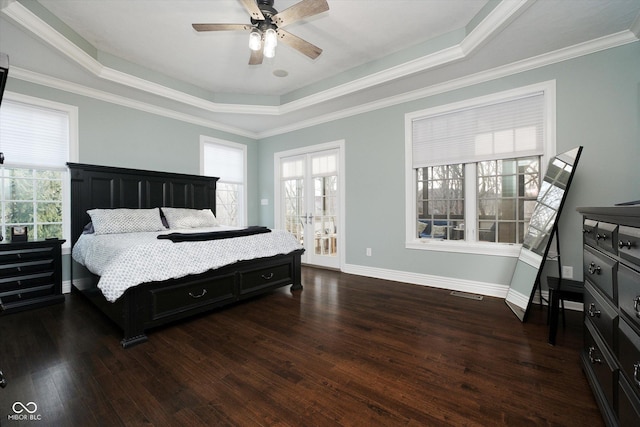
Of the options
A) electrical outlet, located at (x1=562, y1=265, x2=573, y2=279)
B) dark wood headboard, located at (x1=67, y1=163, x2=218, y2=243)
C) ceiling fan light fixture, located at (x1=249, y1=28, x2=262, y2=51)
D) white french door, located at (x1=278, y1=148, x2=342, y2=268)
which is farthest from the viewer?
white french door, located at (x1=278, y1=148, x2=342, y2=268)

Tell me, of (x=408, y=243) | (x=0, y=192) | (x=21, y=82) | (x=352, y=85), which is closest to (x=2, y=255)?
(x=0, y=192)

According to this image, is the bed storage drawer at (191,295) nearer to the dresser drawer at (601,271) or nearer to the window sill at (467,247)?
the window sill at (467,247)

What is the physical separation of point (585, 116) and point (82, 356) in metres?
4.97

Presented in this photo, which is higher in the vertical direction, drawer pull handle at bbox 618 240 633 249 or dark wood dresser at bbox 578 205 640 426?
drawer pull handle at bbox 618 240 633 249

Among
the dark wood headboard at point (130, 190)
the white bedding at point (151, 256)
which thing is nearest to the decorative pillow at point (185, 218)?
the dark wood headboard at point (130, 190)

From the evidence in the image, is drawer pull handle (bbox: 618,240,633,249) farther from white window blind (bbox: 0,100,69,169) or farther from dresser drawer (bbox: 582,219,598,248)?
white window blind (bbox: 0,100,69,169)

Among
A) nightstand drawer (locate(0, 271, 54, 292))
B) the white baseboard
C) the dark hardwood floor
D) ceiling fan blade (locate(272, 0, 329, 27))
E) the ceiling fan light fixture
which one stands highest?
ceiling fan blade (locate(272, 0, 329, 27))

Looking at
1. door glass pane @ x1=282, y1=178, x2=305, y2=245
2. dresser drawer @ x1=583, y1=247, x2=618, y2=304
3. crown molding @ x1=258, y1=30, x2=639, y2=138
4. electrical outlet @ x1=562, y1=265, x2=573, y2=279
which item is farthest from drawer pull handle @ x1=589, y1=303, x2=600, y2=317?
door glass pane @ x1=282, y1=178, x2=305, y2=245

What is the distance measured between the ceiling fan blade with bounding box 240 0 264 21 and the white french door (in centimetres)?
260

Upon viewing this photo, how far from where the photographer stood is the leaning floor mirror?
2510 mm

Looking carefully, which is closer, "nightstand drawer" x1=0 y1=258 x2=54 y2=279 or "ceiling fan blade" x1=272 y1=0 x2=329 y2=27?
"ceiling fan blade" x1=272 y1=0 x2=329 y2=27

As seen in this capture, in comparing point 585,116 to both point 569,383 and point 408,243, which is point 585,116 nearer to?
point 408,243

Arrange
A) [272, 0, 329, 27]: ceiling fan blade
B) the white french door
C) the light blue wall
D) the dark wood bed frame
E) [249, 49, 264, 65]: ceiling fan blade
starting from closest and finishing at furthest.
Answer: [272, 0, 329, 27]: ceiling fan blade, the dark wood bed frame, the light blue wall, [249, 49, 264, 65]: ceiling fan blade, the white french door

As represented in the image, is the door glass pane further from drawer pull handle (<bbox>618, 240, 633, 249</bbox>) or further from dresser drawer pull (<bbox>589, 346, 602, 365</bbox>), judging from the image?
drawer pull handle (<bbox>618, 240, 633, 249</bbox>)
